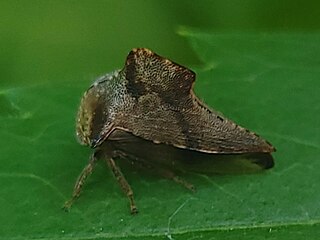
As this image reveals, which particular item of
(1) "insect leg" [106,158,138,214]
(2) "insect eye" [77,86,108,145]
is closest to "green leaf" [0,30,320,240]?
(1) "insect leg" [106,158,138,214]

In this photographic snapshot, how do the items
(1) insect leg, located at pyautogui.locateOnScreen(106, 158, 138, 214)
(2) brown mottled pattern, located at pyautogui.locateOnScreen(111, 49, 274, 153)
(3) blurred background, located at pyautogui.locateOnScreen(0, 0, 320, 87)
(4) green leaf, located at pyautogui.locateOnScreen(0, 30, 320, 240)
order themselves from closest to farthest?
(4) green leaf, located at pyautogui.locateOnScreen(0, 30, 320, 240) → (1) insect leg, located at pyautogui.locateOnScreen(106, 158, 138, 214) → (2) brown mottled pattern, located at pyautogui.locateOnScreen(111, 49, 274, 153) → (3) blurred background, located at pyautogui.locateOnScreen(0, 0, 320, 87)

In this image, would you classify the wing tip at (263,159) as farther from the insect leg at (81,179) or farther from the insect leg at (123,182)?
the insect leg at (81,179)

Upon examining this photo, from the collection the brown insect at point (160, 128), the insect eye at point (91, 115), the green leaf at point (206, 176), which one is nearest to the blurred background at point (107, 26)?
the green leaf at point (206, 176)

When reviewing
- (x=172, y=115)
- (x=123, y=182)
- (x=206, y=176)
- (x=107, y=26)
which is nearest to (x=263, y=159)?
(x=206, y=176)

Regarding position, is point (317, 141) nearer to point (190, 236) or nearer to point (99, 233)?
point (190, 236)

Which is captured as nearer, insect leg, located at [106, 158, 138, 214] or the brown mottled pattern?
insect leg, located at [106, 158, 138, 214]

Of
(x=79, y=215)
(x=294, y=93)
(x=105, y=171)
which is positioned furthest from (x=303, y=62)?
(x=79, y=215)

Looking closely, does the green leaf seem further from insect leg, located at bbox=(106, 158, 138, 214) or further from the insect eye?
the insect eye

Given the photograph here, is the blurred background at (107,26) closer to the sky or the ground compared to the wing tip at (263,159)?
closer to the sky
